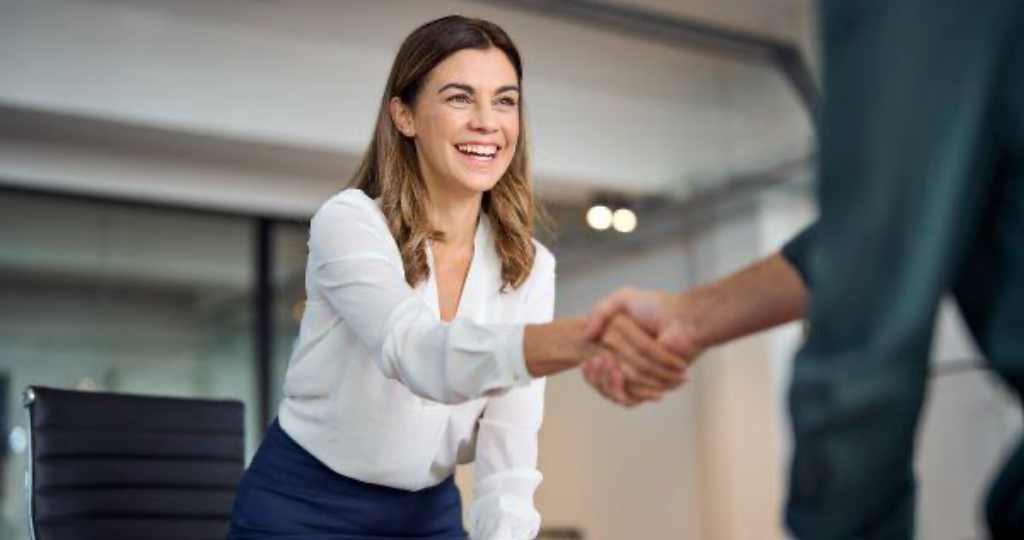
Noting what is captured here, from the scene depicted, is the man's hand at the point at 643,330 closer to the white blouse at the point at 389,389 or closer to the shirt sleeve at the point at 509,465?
the white blouse at the point at 389,389

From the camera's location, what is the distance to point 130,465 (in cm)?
227

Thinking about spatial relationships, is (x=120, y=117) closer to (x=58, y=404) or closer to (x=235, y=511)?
(x=58, y=404)

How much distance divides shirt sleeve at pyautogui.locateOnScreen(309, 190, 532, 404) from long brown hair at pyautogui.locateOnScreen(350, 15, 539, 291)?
0.07 metres

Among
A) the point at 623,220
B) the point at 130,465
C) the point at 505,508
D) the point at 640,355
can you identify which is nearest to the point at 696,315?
the point at 640,355

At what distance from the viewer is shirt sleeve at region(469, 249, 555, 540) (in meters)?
1.73

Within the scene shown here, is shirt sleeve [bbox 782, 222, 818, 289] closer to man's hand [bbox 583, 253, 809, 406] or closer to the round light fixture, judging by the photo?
man's hand [bbox 583, 253, 809, 406]

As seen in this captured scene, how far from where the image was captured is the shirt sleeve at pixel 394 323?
1396 mm

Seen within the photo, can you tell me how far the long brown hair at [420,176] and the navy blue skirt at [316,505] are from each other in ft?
0.95

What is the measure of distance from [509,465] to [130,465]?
0.81m

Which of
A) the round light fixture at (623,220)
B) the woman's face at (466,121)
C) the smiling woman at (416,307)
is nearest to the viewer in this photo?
the smiling woman at (416,307)

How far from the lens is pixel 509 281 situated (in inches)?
74.8

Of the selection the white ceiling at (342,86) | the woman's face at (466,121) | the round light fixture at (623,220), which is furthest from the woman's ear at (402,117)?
the round light fixture at (623,220)

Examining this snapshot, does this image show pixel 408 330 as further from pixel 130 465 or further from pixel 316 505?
pixel 130 465

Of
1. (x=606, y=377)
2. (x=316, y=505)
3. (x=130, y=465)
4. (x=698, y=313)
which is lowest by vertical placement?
(x=130, y=465)
